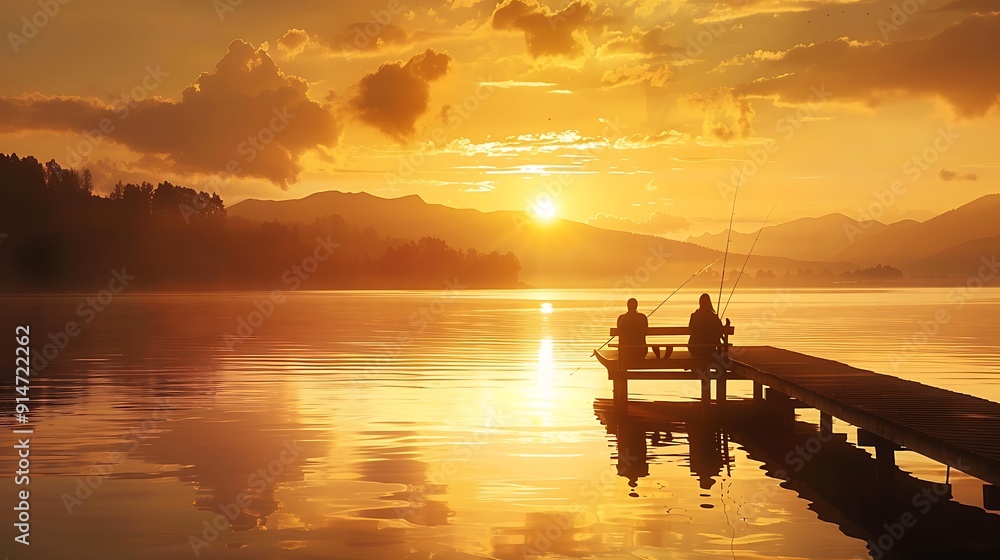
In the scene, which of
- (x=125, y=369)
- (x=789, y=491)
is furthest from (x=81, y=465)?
(x=125, y=369)

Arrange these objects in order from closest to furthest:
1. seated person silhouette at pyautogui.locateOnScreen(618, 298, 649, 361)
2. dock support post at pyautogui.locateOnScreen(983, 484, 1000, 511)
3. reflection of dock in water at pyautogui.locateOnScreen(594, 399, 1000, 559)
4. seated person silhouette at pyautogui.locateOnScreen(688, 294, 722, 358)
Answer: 1. dock support post at pyautogui.locateOnScreen(983, 484, 1000, 511)
2. reflection of dock in water at pyautogui.locateOnScreen(594, 399, 1000, 559)
3. seated person silhouette at pyautogui.locateOnScreen(688, 294, 722, 358)
4. seated person silhouette at pyautogui.locateOnScreen(618, 298, 649, 361)

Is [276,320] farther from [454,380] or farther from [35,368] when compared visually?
[454,380]

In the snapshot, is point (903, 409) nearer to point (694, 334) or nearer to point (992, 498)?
point (992, 498)

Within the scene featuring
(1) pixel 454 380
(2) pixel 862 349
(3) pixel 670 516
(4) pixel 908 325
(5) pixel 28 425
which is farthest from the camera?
(4) pixel 908 325

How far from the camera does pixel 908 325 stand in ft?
245

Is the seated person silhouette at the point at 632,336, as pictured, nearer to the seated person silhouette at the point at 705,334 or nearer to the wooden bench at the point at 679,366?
the wooden bench at the point at 679,366

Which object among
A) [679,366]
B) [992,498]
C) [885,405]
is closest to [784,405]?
[679,366]

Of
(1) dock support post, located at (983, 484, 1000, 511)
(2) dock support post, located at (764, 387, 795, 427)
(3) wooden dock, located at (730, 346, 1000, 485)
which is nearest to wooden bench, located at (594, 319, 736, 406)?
(3) wooden dock, located at (730, 346, 1000, 485)

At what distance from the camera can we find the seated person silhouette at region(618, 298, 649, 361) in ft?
90.3

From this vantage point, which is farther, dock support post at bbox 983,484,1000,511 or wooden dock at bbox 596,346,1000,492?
wooden dock at bbox 596,346,1000,492

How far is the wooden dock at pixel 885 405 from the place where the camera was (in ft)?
46.6

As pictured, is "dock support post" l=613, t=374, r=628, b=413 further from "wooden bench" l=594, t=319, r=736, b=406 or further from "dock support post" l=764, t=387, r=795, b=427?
"dock support post" l=764, t=387, r=795, b=427

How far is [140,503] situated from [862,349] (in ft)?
133

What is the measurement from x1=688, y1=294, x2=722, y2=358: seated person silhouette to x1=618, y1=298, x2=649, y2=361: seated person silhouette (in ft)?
4.19
